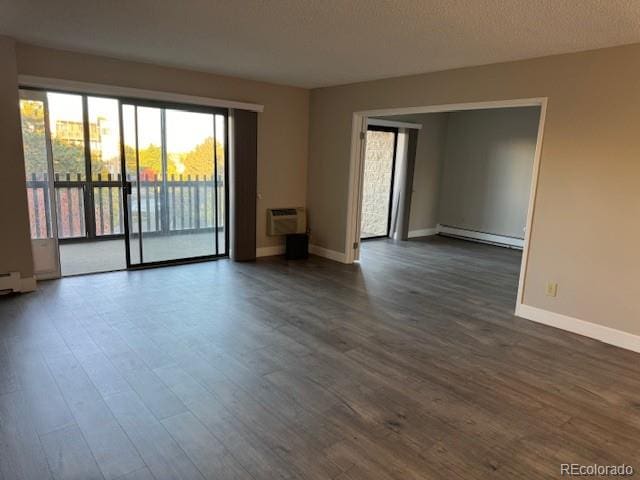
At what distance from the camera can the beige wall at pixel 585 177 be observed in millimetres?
3281

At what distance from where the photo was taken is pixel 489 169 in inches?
294

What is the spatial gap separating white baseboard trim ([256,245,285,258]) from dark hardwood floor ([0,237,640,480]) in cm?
158

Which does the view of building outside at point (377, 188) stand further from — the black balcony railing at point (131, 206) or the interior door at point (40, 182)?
the interior door at point (40, 182)

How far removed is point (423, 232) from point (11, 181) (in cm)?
650

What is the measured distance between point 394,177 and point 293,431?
20.1ft

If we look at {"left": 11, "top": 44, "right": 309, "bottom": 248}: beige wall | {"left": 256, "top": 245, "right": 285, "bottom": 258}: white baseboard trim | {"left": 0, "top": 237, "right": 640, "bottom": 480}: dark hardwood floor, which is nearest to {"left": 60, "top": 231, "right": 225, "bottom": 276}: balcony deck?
{"left": 256, "top": 245, "right": 285, "bottom": 258}: white baseboard trim

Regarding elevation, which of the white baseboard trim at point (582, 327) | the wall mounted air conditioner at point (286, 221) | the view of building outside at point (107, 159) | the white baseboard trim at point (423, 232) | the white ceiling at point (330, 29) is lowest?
the white baseboard trim at point (582, 327)

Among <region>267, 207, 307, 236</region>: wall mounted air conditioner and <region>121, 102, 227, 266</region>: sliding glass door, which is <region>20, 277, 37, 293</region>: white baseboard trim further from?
<region>267, 207, 307, 236</region>: wall mounted air conditioner

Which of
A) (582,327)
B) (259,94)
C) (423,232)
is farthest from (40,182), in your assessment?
(423,232)

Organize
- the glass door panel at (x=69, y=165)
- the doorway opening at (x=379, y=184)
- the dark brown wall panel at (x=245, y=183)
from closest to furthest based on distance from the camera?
the dark brown wall panel at (x=245, y=183) < the glass door panel at (x=69, y=165) < the doorway opening at (x=379, y=184)

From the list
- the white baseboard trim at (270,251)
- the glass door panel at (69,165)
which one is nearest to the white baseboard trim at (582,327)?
the white baseboard trim at (270,251)

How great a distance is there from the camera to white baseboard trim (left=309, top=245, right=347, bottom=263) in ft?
19.5

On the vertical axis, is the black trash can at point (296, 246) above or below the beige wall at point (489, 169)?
below

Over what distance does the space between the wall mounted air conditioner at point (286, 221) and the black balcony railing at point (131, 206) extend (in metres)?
0.69
